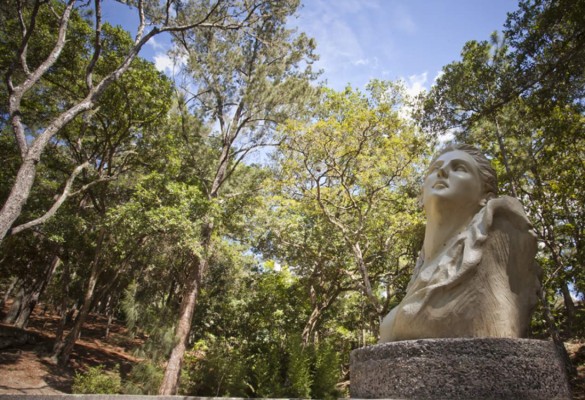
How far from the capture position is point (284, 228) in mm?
12070

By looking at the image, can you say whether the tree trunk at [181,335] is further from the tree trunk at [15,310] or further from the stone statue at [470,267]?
the tree trunk at [15,310]

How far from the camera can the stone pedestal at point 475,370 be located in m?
2.21

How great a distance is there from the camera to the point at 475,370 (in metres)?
2.24

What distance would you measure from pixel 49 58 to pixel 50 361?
35.0 ft

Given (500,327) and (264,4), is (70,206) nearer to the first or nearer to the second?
(264,4)

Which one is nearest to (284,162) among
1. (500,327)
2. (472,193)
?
(472,193)

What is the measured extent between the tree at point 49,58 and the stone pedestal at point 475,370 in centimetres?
726

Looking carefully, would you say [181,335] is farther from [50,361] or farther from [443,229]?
[443,229]

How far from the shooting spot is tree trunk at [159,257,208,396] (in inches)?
384

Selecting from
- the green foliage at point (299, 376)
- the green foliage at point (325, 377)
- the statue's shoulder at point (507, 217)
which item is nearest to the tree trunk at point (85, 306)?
the green foliage at point (299, 376)

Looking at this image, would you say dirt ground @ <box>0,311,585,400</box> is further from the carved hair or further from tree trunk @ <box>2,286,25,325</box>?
the carved hair

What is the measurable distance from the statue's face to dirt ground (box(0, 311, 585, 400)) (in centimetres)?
897

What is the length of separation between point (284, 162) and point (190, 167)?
15.6ft

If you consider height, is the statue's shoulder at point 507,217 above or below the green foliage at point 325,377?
above
